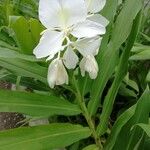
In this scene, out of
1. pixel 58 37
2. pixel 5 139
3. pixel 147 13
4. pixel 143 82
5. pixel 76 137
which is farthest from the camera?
pixel 147 13

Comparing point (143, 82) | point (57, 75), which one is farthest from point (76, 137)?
point (143, 82)

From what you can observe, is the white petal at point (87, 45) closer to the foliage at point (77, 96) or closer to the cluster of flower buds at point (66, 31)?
the cluster of flower buds at point (66, 31)

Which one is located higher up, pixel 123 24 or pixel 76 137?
pixel 123 24

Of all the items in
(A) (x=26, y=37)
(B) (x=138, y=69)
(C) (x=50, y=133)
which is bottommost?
(B) (x=138, y=69)

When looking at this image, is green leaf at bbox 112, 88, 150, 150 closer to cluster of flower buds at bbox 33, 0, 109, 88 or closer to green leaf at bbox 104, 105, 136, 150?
green leaf at bbox 104, 105, 136, 150

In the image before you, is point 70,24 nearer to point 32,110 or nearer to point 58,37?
point 58,37

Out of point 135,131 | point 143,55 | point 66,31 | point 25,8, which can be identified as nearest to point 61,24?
point 66,31

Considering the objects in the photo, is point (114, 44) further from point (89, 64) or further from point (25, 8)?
point (25, 8)
